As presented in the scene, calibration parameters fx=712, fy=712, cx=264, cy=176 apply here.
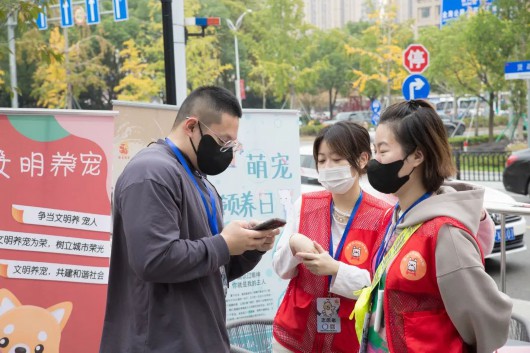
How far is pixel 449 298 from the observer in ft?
7.14

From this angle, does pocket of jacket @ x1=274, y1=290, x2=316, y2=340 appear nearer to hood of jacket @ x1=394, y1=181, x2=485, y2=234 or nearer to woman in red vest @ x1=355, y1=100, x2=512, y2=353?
woman in red vest @ x1=355, y1=100, x2=512, y2=353

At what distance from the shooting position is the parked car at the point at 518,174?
543 inches

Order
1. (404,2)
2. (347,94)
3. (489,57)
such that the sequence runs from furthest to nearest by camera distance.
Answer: (404,2) < (347,94) < (489,57)

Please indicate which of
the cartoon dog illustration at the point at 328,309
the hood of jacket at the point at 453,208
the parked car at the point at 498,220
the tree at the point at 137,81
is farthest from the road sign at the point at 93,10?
the hood of jacket at the point at 453,208

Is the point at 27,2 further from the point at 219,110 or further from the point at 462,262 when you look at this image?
the point at 462,262

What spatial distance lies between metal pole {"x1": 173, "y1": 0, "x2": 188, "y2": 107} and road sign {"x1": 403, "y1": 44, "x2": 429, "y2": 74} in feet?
33.0

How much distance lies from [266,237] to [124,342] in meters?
0.61

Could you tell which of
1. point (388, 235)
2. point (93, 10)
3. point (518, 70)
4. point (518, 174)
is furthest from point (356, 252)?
point (93, 10)

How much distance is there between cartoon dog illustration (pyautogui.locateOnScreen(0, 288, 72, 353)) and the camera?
12.9 ft

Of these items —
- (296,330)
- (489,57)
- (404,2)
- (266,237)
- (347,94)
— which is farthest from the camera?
(404,2)

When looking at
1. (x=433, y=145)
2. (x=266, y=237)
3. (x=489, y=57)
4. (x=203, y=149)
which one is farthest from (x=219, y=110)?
(x=489, y=57)

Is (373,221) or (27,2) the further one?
(27,2)

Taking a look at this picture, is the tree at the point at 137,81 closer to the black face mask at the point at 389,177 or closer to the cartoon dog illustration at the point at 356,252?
the cartoon dog illustration at the point at 356,252

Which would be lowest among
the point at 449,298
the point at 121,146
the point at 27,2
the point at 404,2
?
the point at 449,298
